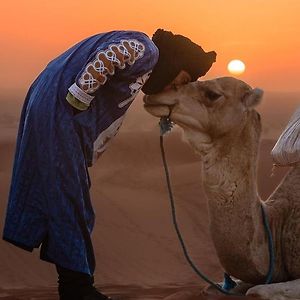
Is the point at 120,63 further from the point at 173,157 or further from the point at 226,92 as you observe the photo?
the point at 173,157

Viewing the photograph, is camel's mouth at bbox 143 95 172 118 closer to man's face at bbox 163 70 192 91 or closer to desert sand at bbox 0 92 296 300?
man's face at bbox 163 70 192 91

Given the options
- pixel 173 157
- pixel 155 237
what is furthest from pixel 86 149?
pixel 173 157

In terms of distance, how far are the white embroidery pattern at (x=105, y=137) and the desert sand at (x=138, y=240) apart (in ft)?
2.83

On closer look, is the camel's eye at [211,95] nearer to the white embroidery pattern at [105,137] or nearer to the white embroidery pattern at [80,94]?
the white embroidery pattern at [105,137]

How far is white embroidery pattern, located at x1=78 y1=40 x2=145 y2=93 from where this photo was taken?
3699mm

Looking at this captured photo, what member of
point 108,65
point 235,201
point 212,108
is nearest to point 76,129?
point 108,65

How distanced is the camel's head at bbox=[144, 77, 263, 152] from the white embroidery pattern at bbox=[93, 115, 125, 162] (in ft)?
0.74

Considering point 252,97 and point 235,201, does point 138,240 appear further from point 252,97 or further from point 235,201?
point 252,97

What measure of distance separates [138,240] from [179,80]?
→ 713 centimetres

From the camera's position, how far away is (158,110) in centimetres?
397

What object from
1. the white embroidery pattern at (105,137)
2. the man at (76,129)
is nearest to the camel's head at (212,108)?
the man at (76,129)

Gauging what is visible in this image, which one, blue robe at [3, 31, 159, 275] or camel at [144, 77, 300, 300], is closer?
blue robe at [3, 31, 159, 275]

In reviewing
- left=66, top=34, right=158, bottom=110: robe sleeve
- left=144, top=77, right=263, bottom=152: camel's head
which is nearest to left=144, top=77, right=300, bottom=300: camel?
left=144, top=77, right=263, bottom=152: camel's head

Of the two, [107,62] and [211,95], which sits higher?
[107,62]
